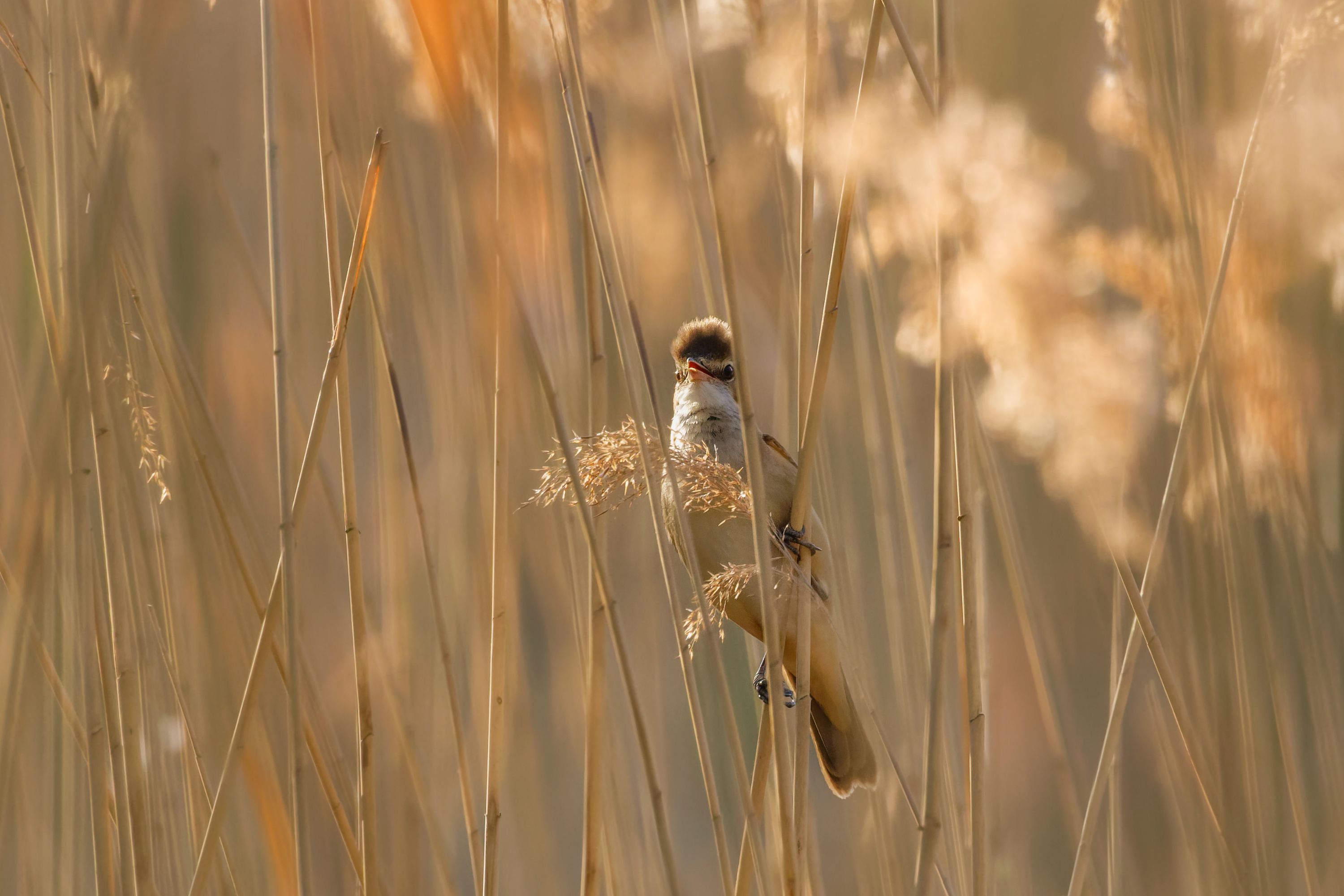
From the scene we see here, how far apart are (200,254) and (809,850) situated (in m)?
1.65

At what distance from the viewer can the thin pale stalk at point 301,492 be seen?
114 centimetres

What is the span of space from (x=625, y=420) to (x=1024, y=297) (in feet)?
1.82

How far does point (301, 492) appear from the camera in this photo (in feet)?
3.83

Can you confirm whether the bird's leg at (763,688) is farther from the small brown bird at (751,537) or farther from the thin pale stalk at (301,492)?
the thin pale stalk at (301,492)

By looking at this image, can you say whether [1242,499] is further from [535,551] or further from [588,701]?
[535,551]

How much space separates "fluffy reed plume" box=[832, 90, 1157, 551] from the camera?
3.69 feet

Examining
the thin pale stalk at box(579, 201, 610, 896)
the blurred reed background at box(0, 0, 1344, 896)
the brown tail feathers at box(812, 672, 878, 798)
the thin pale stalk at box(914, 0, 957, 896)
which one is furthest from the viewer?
the brown tail feathers at box(812, 672, 878, 798)

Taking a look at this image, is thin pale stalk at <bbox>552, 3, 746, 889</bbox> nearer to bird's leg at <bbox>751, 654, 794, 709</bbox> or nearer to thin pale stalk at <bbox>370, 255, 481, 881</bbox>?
thin pale stalk at <bbox>370, 255, 481, 881</bbox>

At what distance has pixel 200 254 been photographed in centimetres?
225

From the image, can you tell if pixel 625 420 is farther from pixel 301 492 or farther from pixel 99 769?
pixel 99 769

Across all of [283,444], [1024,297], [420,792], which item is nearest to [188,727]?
[420,792]

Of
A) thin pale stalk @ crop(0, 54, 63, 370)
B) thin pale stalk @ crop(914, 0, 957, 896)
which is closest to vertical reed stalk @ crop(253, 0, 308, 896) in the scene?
thin pale stalk @ crop(0, 54, 63, 370)

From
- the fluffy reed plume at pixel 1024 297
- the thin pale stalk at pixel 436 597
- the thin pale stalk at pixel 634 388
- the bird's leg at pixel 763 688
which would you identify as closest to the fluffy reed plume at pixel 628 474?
the thin pale stalk at pixel 634 388

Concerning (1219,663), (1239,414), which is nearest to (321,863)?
(1219,663)
